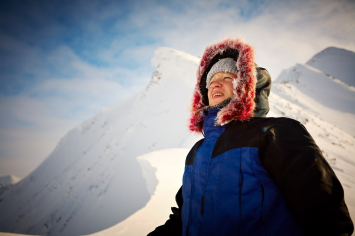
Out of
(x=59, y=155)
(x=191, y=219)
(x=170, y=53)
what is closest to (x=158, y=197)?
(x=191, y=219)

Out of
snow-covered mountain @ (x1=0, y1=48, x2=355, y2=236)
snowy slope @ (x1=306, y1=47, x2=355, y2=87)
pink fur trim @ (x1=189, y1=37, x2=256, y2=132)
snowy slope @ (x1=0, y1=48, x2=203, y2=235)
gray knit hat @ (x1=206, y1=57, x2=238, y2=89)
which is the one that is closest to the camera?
pink fur trim @ (x1=189, y1=37, x2=256, y2=132)

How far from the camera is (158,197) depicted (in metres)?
4.34

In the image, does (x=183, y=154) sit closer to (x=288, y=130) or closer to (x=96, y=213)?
(x=96, y=213)

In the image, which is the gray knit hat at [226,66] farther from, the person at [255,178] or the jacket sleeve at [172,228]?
the jacket sleeve at [172,228]

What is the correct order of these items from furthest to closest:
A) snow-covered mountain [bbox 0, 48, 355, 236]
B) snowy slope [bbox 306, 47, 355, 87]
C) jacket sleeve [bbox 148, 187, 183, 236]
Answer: snowy slope [bbox 306, 47, 355, 87] → snow-covered mountain [bbox 0, 48, 355, 236] → jacket sleeve [bbox 148, 187, 183, 236]

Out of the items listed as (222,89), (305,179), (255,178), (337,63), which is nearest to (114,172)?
(222,89)

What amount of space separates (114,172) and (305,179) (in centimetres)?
846

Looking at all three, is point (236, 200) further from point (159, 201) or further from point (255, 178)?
point (159, 201)

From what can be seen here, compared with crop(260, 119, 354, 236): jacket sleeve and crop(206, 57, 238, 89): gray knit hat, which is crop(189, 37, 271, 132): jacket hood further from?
crop(260, 119, 354, 236): jacket sleeve

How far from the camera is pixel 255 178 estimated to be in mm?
1088

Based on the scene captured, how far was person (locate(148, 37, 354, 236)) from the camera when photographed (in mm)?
825

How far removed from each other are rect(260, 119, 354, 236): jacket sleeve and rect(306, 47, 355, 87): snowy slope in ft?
138

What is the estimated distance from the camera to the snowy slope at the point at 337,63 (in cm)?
2833

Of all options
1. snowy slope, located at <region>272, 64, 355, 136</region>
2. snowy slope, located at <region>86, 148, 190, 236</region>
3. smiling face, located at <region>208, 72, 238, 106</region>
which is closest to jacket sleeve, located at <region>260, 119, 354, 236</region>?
smiling face, located at <region>208, 72, 238, 106</region>
